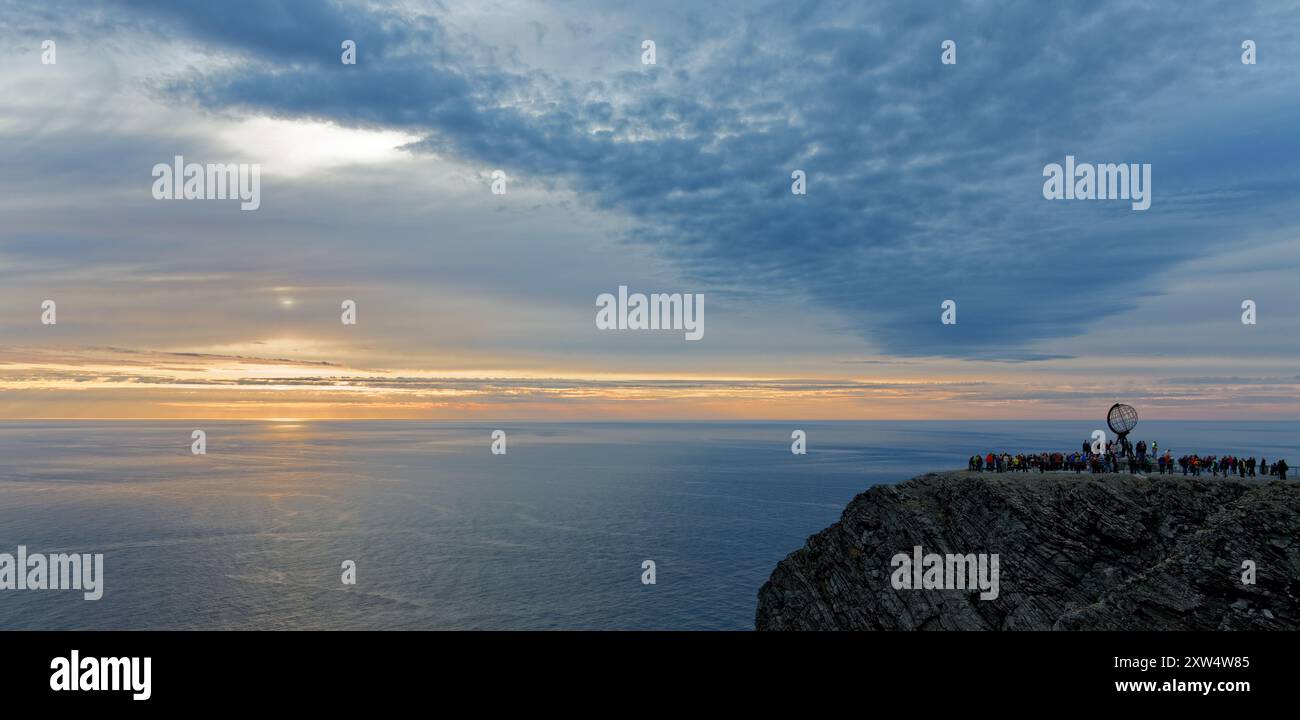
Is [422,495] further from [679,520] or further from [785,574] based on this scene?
[785,574]

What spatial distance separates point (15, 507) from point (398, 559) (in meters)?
109

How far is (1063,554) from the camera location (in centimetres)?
4484

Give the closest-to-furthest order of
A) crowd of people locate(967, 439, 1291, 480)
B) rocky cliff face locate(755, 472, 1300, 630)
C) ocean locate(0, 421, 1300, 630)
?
rocky cliff face locate(755, 472, 1300, 630)
crowd of people locate(967, 439, 1291, 480)
ocean locate(0, 421, 1300, 630)

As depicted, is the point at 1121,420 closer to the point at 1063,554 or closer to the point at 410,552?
the point at 1063,554

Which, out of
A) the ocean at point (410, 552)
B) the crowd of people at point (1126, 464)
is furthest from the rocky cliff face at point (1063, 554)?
the ocean at point (410, 552)

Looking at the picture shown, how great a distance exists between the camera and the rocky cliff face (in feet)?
113

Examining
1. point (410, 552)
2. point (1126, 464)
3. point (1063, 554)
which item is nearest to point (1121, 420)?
point (1126, 464)

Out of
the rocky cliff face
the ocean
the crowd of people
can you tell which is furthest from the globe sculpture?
the ocean

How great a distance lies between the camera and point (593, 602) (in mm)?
82500

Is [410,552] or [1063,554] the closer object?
[1063,554]

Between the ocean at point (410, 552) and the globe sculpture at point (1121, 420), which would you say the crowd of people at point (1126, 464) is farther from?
the ocean at point (410, 552)

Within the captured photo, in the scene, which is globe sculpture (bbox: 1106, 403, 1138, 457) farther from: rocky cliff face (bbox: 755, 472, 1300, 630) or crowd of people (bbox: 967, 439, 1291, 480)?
rocky cliff face (bbox: 755, 472, 1300, 630)
